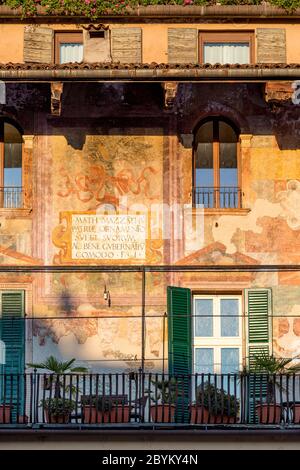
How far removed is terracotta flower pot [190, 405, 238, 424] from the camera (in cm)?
2258

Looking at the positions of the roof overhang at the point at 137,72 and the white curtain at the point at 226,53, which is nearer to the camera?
the roof overhang at the point at 137,72

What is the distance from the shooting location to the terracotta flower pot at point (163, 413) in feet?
74.3

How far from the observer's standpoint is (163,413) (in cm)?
2264

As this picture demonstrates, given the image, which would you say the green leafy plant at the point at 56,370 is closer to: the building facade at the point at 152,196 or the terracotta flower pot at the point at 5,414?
the building facade at the point at 152,196

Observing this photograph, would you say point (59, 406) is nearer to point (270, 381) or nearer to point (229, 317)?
point (270, 381)

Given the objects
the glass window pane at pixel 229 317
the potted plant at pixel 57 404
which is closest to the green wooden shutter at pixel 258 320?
the glass window pane at pixel 229 317

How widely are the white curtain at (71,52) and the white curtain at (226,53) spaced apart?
1886 mm

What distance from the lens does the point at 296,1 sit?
974 inches

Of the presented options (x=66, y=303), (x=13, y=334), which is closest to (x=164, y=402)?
(x=66, y=303)

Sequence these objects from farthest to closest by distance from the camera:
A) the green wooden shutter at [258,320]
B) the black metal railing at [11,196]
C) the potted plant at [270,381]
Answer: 1. the black metal railing at [11,196]
2. the green wooden shutter at [258,320]
3. the potted plant at [270,381]

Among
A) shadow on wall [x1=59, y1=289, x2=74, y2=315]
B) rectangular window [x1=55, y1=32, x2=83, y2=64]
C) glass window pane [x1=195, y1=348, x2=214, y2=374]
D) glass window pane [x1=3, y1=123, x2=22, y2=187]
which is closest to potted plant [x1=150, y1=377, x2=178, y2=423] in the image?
glass window pane [x1=195, y1=348, x2=214, y2=374]

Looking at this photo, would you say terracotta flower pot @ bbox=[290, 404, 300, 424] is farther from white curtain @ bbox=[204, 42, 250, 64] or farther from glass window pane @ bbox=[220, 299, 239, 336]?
white curtain @ bbox=[204, 42, 250, 64]

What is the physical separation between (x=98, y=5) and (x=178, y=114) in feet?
6.68
